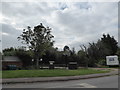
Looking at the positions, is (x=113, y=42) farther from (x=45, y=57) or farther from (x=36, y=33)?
(x=36, y=33)

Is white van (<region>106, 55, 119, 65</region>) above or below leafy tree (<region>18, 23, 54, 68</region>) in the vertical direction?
below

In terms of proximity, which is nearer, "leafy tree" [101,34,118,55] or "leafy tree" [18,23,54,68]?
"leafy tree" [18,23,54,68]

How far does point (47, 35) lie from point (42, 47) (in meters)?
3.50

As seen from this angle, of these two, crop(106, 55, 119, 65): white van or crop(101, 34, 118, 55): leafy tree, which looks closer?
crop(106, 55, 119, 65): white van

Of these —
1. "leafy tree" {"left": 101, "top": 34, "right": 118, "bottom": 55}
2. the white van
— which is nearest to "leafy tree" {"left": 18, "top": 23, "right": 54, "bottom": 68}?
the white van

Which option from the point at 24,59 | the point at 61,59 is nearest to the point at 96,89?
the point at 24,59

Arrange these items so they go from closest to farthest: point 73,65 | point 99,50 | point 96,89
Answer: point 96,89
point 73,65
point 99,50

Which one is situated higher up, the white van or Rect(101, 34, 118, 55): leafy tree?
Rect(101, 34, 118, 55): leafy tree

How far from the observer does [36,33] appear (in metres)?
34.8

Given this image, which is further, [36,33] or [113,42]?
[113,42]

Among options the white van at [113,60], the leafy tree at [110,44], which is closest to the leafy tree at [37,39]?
the white van at [113,60]

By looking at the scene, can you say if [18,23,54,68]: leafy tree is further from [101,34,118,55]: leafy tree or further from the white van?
[101,34,118,55]: leafy tree

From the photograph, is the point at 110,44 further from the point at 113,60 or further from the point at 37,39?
the point at 37,39

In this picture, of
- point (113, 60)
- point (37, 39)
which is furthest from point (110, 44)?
point (37, 39)
